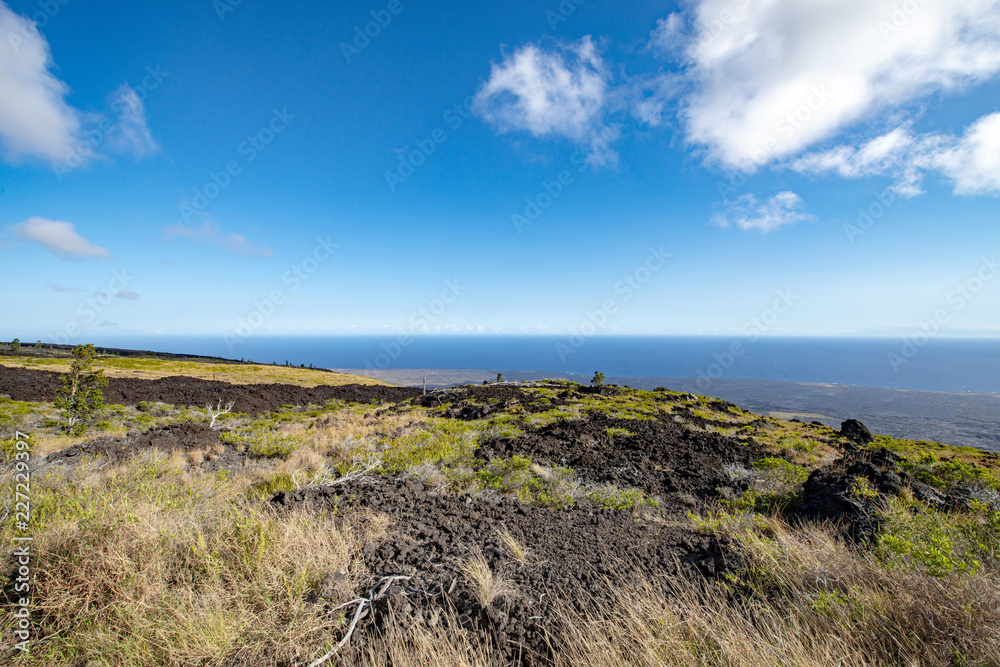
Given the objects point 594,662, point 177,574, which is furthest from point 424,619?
point 177,574

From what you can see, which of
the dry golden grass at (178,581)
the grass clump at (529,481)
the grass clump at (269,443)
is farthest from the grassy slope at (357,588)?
the grass clump at (269,443)

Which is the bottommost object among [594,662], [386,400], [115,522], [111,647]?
[386,400]

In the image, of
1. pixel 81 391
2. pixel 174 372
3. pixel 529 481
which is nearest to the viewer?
pixel 529 481

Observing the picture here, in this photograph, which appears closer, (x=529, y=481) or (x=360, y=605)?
(x=360, y=605)

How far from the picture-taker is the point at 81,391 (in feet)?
41.0

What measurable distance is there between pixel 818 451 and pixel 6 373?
46959mm

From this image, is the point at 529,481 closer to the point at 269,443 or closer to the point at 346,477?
the point at 346,477

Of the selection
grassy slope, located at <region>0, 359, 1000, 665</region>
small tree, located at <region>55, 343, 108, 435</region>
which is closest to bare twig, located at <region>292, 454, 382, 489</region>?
grassy slope, located at <region>0, 359, 1000, 665</region>

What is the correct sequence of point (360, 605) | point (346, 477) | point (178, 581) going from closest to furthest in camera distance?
point (360, 605) < point (178, 581) < point (346, 477)

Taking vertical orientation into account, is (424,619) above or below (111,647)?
below

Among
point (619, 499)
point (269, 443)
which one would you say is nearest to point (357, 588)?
point (619, 499)

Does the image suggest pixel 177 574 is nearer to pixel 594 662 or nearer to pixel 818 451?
pixel 594 662

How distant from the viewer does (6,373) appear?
24.8m

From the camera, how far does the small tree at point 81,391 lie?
39.4 feet
